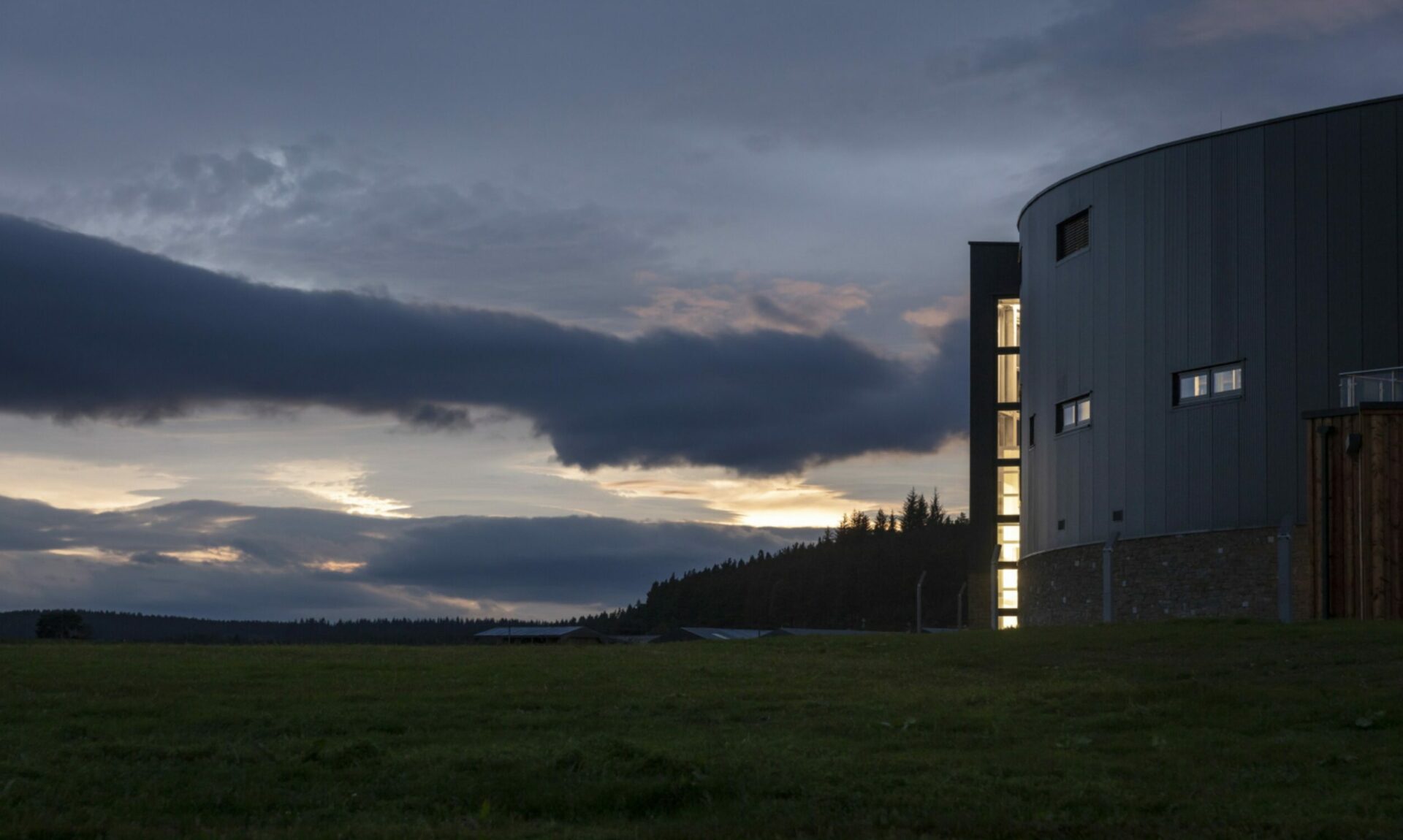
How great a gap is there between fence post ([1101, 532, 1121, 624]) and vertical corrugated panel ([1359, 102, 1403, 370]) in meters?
10.3

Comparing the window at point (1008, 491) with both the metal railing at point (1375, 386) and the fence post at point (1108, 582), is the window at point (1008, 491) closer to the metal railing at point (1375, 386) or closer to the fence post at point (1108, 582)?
the fence post at point (1108, 582)

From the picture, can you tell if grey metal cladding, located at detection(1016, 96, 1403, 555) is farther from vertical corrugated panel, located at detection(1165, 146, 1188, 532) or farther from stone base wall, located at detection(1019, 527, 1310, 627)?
stone base wall, located at detection(1019, 527, 1310, 627)

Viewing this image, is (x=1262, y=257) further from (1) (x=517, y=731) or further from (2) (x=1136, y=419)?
(1) (x=517, y=731)

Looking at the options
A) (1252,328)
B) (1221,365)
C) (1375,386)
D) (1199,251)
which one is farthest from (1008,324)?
(1375,386)

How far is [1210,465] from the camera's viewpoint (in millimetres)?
41469

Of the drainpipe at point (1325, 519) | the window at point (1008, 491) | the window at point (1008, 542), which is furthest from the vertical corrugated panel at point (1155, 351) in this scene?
the window at point (1008, 491)

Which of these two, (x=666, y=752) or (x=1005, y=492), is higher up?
(x=1005, y=492)

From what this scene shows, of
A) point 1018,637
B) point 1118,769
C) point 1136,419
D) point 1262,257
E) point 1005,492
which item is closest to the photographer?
point 1118,769

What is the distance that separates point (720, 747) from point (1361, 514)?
2549 cm

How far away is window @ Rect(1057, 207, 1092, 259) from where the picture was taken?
158 ft

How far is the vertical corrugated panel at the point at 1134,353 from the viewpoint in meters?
44.0

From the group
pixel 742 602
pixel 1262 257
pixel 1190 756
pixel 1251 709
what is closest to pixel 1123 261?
pixel 1262 257

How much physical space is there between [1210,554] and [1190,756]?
2905 cm

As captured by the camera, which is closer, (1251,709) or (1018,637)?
(1251,709)
